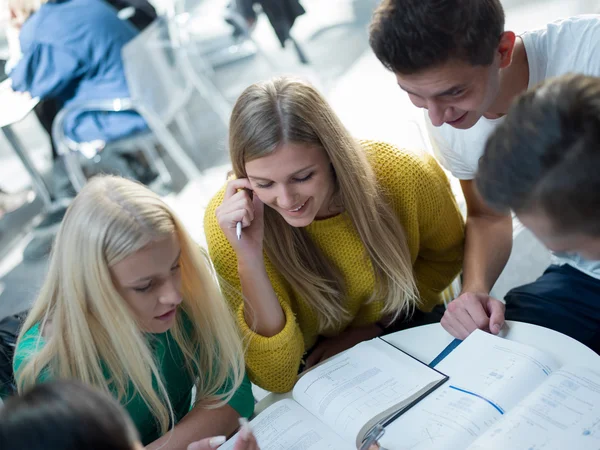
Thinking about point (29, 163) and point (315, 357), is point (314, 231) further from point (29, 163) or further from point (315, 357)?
point (29, 163)

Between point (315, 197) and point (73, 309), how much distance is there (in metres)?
0.51

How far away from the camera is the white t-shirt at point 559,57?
135 centimetres

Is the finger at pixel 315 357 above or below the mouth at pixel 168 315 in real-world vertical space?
below

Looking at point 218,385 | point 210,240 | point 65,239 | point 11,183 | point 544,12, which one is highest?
point 65,239

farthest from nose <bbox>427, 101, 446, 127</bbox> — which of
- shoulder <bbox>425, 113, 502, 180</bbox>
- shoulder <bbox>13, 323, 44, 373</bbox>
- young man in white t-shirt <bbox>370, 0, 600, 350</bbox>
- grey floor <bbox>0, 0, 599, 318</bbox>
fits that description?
grey floor <bbox>0, 0, 599, 318</bbox>

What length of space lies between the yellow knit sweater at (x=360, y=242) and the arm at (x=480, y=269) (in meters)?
0.05

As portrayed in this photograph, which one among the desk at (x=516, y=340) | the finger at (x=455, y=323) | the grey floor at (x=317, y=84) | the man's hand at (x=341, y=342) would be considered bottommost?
the grey floor at (x=317, y=84)

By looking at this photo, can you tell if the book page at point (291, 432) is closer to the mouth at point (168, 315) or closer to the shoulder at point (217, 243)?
the mouth at point (168, 315)

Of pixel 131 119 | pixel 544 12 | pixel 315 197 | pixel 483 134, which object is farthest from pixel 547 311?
pixel 544 12

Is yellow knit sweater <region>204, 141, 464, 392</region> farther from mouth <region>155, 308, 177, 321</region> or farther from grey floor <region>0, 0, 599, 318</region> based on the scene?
grey floor <region>0, 0, 599, 318</region>

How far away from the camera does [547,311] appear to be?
1.44 metres

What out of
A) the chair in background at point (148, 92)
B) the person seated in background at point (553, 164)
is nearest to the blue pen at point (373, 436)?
the person seated in background at point (553, 164)

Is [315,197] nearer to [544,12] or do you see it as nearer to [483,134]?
[483,134]

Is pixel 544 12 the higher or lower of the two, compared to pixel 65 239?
lower
